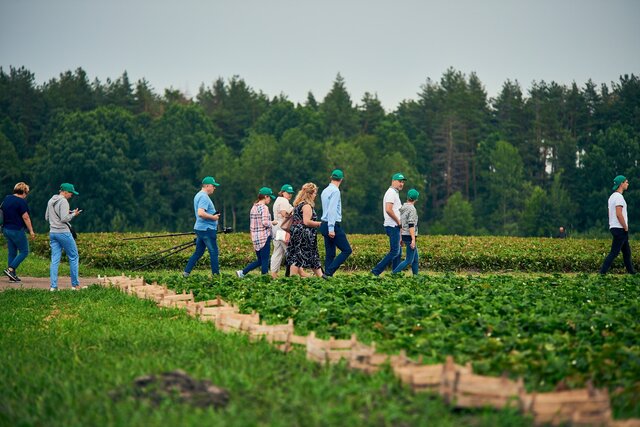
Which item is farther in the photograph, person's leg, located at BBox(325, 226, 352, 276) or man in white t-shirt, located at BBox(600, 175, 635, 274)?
man in white t-shirt, located at BBox(600, 175, 635, 274)

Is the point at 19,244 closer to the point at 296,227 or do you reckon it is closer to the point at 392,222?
the point at 296,227

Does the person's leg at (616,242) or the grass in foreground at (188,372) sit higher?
the person's leg at (616,242)

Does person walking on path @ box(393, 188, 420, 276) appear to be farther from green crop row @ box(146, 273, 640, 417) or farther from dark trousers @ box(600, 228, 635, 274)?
dark trousers @ box(600, 228, 635, 274)

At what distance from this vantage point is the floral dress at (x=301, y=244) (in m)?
17.7

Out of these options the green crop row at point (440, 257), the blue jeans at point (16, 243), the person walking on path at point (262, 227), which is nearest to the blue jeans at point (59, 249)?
the blue jeans at point (16, 243)

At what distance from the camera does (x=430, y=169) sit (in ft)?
338

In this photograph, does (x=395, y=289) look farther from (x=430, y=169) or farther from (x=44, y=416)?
(x=430, y=169)

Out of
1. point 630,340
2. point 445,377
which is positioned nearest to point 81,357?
point 445,377

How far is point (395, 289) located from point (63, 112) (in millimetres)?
81883

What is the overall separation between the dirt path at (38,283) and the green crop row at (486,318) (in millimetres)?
3660

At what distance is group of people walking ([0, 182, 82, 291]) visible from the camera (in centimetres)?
1680

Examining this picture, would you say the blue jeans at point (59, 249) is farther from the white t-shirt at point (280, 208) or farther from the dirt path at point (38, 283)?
the white t-shirt at point (280, 208)

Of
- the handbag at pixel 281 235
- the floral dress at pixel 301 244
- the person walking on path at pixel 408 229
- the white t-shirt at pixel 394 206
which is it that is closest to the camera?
the floral dress at pixel 301 244

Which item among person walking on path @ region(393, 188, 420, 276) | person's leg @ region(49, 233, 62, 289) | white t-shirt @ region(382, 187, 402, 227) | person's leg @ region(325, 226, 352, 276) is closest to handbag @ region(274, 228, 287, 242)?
person's leg @ region(325, 226, 352, 276)
